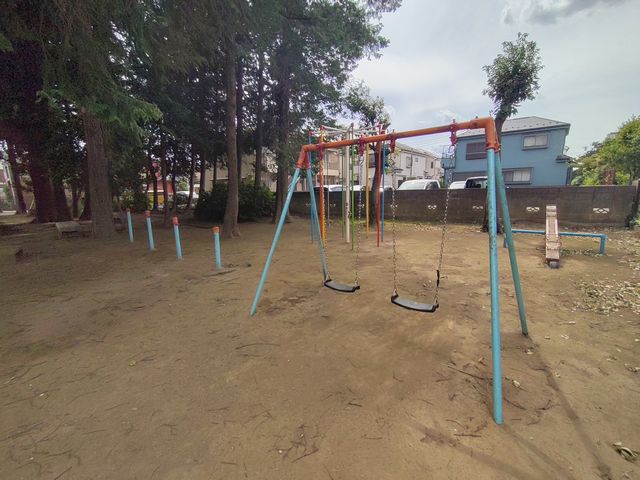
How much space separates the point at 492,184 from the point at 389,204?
11.7 metres

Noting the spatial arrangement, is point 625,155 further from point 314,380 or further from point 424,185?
point 314,380

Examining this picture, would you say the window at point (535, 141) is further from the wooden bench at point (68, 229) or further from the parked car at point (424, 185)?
the wooden bench at point (68, 229)

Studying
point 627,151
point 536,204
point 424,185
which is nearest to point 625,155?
point 627,151

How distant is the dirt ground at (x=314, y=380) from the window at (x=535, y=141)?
18975 millimetres

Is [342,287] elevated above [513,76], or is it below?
below

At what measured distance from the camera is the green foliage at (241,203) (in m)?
13.1

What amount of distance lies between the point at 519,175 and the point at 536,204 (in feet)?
43.1

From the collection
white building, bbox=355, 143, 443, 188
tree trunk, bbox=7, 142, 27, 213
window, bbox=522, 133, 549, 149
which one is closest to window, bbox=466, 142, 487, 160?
window, bbox=522, 133, 549, 149

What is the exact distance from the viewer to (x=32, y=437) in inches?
77.0

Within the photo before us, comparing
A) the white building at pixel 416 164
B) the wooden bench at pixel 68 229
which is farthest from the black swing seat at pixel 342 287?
the white building at pixel 416 164

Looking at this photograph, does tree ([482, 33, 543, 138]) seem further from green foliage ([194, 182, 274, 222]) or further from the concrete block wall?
green foliage ([194, 182, 274, 222])

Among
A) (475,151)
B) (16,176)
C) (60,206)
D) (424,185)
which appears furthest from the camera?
(475,151)

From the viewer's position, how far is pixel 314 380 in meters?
2.46

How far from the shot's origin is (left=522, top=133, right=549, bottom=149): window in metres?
19.9
